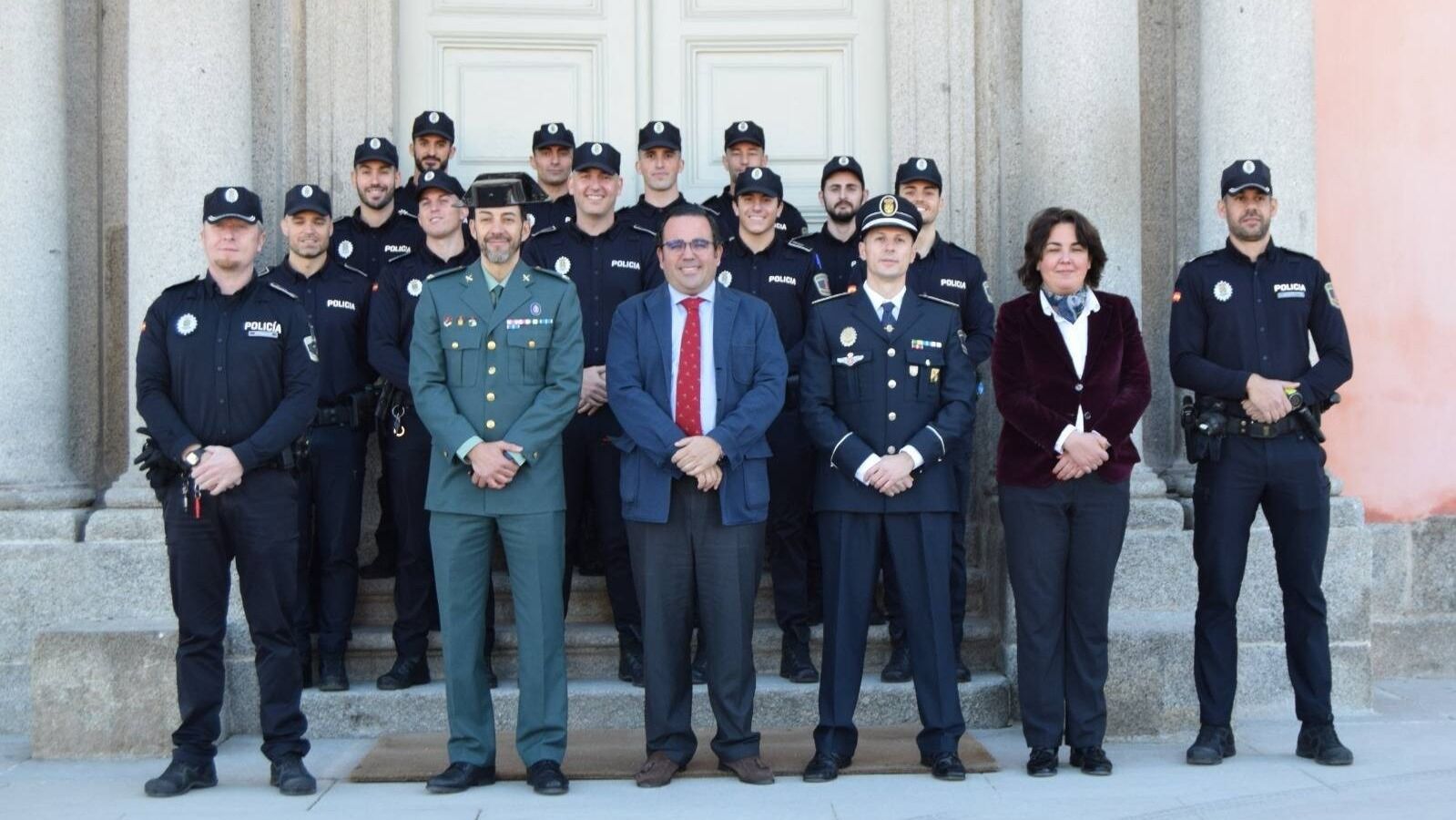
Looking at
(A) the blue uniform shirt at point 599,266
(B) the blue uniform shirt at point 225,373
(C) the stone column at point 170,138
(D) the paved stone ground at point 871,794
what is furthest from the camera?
(C) the stone column at point 170,138

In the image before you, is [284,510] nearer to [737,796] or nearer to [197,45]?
[737,796]

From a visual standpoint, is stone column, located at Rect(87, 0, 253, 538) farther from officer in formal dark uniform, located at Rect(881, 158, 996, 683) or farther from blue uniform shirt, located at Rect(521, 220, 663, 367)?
A: officer in formal dark uniform, located at Rect(881, 158, 996, 683)

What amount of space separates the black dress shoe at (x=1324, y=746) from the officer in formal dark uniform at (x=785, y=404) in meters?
1.94

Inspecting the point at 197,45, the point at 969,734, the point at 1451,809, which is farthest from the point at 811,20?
the point at 1451,809

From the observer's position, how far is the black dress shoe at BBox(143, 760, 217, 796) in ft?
19.9

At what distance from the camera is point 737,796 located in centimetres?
602

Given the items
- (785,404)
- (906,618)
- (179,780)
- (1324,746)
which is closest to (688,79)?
(785,404)

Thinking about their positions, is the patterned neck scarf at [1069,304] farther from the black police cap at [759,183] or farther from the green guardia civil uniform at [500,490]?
the green guardia civil uniform at [500,490]

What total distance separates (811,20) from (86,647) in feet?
14.6

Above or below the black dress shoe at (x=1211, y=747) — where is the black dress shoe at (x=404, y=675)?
above

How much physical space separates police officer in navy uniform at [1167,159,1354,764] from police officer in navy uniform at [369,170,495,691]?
288 cm

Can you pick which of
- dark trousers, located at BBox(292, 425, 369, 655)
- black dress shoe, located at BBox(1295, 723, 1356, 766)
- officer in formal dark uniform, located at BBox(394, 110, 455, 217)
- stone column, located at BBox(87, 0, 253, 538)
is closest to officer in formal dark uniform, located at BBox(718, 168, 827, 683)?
officer in formal dark uniform, located at BBox(394, 110, 455, 217)

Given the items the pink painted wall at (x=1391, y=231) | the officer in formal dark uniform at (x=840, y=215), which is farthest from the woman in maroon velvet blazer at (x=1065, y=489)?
the pink painted wall at (x=1391, y=231)

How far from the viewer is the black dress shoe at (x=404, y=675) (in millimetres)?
7137
